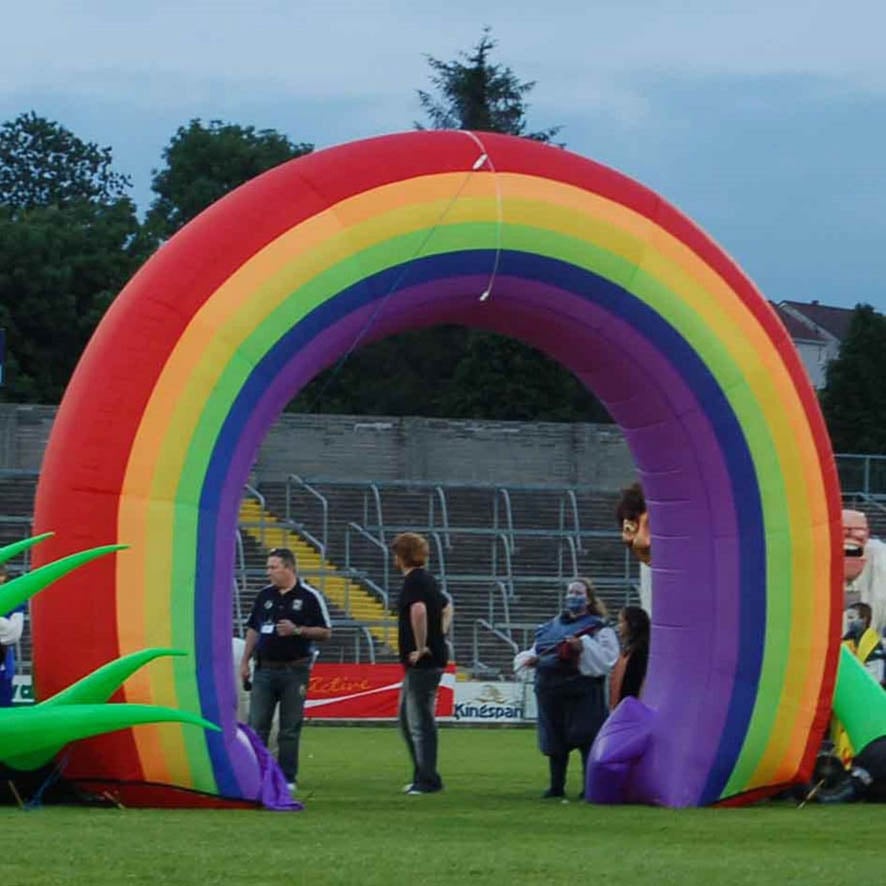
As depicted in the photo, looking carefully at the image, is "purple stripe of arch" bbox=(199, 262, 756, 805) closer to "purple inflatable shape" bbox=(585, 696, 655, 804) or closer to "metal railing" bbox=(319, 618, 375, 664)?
"purple inflatable shape" bbox=(585, 696, 655, 804)

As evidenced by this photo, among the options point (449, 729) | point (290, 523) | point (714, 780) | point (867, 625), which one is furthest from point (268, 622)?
point (290, 523)

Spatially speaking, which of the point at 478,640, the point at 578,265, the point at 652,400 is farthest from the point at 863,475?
the point at 578,265

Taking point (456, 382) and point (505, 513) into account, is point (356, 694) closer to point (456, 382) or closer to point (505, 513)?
point (505, 513)

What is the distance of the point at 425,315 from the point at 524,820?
2769mm

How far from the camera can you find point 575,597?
14227mm

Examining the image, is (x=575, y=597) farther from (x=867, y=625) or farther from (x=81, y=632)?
(x=81, y=632)

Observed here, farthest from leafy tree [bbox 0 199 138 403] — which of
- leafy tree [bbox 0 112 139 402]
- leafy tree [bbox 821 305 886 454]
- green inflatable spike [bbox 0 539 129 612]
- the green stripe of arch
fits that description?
green inflatable spike [bbox 0 539 129 612]

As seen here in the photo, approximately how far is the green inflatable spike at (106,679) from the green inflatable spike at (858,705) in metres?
4.35

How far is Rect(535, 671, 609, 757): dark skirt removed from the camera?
14.0 meters

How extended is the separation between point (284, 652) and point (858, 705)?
3381mm

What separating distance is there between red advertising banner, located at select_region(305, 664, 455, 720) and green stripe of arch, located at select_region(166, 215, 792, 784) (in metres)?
14.8

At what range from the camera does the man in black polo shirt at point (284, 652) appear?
13.8 metres

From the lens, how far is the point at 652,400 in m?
12.8

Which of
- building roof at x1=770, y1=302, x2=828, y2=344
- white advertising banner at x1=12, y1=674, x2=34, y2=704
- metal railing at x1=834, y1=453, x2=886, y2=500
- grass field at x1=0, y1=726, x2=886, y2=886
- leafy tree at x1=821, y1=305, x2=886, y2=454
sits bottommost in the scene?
white advertising banner at x1=12, y1=674, x2=34, y2=704
